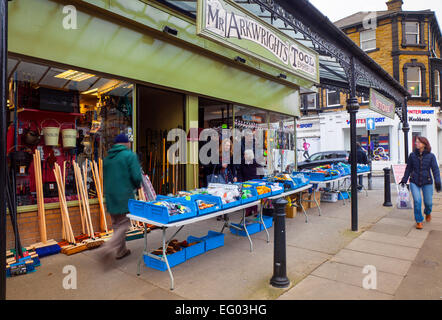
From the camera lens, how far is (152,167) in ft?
27.4

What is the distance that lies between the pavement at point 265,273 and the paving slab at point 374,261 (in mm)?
13

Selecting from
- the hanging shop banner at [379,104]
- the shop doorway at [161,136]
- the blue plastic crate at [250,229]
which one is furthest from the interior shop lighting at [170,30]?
the hanging shop banner at [379,104]

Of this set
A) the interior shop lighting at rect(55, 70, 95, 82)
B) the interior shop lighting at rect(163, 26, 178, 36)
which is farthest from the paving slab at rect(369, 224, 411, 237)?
the interior shop lighting at rect(55, 70, 95, 82)

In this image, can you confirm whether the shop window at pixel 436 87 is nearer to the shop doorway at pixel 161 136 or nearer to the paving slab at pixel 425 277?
the paving slab at pixel 425 277

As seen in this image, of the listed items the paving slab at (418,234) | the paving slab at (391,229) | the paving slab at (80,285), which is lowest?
the paving slab at (418,234)

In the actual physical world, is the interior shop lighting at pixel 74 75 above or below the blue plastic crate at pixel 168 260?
above

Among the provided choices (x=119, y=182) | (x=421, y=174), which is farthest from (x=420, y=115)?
(x=119, y=182)

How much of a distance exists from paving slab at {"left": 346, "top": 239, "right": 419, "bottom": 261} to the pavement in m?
0.01

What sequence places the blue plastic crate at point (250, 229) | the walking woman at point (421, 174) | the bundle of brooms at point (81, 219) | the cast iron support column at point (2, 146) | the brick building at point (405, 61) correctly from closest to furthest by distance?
the cast iron support column at point (2, 146), the bundle of brooms at point (81, 219), the blue plastic crate at point (250, 229), the walking woman at point (421, 174), the brick building at point (405, 61)

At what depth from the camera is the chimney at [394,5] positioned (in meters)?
21.9

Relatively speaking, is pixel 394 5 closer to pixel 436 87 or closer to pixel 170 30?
pixel 436 87

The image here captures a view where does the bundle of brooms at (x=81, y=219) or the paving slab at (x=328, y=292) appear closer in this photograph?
the paving slab at (x=328, y=292)

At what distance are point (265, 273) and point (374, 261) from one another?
1.78m
